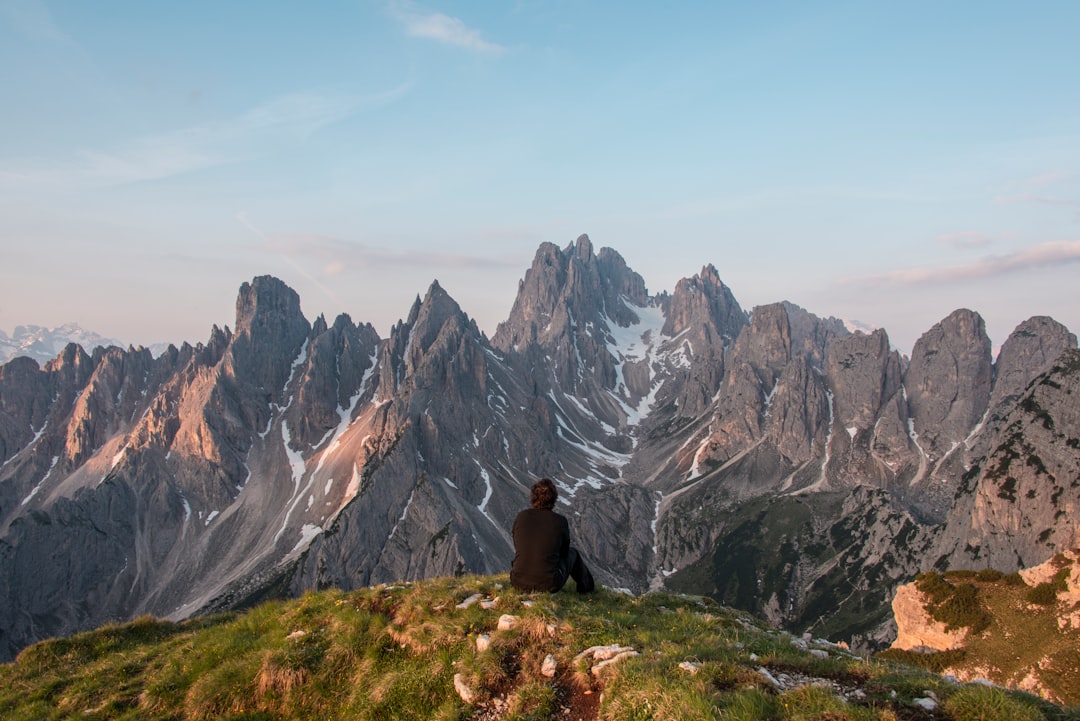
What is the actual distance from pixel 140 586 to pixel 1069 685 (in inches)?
9233

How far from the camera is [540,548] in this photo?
1766cm

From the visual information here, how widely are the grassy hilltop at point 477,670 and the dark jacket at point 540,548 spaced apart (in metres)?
0.67

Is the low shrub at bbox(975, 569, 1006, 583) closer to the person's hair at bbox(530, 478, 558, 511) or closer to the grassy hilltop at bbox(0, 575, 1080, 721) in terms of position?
the grassy hilltop at bbox(0, 575, 1080, 721)

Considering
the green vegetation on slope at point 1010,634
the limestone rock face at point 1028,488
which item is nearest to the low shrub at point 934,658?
the green vegetation on slope at point 1010,634

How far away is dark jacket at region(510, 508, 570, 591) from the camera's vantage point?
17.5m

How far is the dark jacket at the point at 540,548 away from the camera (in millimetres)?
17453

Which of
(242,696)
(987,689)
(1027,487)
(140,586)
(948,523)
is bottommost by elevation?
(140,586)

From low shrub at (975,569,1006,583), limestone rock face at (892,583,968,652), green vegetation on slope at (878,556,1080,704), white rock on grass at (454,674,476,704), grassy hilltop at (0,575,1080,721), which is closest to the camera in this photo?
grassy hilltop at (0,575,1080,721)

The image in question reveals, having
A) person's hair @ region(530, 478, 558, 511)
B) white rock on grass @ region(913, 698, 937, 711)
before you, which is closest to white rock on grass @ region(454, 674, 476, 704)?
person's hair @ region(530, 478, 558, 511)

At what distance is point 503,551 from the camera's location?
191m

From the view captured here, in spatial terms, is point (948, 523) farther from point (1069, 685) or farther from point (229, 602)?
point (229, 602)

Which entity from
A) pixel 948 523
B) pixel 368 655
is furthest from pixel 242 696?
pixel 948 523

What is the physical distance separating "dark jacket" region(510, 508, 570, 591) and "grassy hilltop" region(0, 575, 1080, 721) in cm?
67

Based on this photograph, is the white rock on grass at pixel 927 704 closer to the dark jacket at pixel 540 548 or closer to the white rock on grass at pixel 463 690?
the white rock on grass at pixel 463 690
